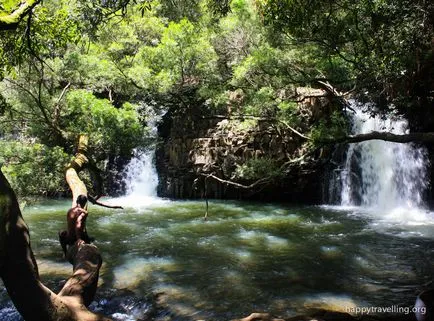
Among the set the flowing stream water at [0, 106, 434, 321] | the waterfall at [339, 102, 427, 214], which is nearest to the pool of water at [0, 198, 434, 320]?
the flowing stream water at [0, 106, 434, 321]

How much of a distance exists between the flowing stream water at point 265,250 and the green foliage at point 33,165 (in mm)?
1637

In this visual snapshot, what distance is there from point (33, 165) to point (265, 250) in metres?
7.26

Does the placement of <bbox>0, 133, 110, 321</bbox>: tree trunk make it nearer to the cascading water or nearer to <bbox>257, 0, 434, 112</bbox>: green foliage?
<bbox>257, 0, 434, 112</bbox>: green foliage

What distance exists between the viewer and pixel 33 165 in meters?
12.4

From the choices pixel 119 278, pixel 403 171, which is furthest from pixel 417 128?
pixel 119 278

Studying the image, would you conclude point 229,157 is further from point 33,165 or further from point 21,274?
point 21,274

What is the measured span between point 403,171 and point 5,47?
53.7 feet

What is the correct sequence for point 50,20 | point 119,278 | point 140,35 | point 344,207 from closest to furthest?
1. point 50,20
2. point 119,278
3. point 344,207
4. point 140,35

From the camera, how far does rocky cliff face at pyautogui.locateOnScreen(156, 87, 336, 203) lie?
19.4 m

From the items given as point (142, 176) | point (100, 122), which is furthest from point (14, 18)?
point (142, 176)

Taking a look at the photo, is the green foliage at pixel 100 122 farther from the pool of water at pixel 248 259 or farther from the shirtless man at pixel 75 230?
the shirtless man at pixel 75 230

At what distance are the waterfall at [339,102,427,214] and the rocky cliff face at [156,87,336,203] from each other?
1.66 m

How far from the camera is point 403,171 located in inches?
726

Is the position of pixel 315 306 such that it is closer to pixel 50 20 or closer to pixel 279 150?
pixel 50 20
